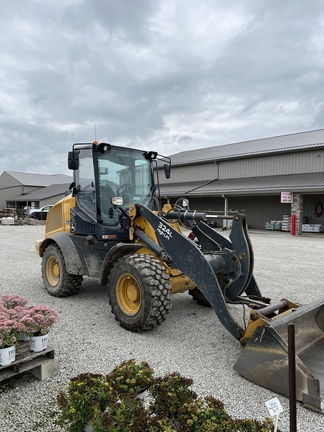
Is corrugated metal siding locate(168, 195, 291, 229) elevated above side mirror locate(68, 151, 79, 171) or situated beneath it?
situated beneath

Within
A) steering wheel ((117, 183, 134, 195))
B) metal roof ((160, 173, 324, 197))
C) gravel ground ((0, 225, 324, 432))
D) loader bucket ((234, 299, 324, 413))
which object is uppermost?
metal roof ((160, 173, 324, 197))

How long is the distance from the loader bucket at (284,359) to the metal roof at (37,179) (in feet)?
178

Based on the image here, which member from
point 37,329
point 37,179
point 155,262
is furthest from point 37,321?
point 37,179

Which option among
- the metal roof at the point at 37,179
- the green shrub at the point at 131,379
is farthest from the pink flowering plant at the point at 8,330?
the metal roof at the point at 37,179

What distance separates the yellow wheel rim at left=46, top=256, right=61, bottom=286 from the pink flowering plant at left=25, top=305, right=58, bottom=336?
3.01m

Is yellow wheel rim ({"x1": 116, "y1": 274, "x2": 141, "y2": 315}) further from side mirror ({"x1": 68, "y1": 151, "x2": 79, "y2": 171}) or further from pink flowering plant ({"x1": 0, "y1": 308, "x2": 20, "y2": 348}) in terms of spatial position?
side mirror ({"x1": 68, "y1": 151, "x2": 79, "y2": 171})

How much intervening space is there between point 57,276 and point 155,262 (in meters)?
2.88

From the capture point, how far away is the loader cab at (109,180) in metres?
5.73

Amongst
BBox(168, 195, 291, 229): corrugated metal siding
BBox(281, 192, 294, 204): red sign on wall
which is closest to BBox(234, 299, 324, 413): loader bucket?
BBox(281, 192, 294, 204): red sign on wall

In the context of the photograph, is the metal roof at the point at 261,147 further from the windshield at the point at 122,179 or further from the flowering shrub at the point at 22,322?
the flowering shrub at the point at 22,322

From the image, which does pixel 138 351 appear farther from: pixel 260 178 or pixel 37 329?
pixel 260 178

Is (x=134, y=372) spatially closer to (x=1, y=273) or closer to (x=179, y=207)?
(x=179, y=207)

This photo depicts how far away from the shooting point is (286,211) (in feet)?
77.9

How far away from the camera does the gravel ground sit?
3002mm
